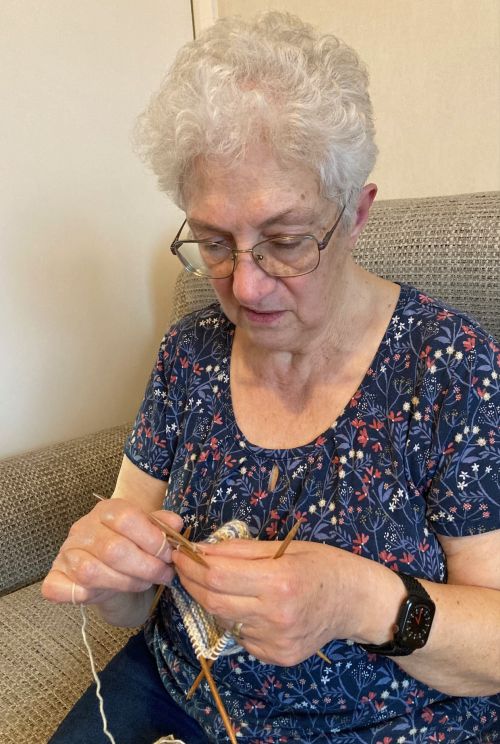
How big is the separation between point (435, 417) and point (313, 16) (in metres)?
1.21

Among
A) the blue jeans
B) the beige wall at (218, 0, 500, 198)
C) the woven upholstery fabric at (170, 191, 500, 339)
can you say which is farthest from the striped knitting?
the beige wall at (218, 0, 500, 198)

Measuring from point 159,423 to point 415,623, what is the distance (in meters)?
0.51

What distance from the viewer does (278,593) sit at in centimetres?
71

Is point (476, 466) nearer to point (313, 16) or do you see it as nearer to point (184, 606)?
point (184, 606)

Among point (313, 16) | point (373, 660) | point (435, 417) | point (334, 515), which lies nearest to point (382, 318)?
point (435, 417)

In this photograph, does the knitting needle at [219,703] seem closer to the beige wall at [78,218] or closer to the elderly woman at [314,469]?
the elderly woman at [314,469]

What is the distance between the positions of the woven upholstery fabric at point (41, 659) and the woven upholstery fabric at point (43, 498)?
7 centimetres

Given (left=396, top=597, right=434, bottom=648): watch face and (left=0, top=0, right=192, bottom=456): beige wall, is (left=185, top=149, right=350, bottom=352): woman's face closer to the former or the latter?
(left=396, top=597, right=434, bottom=648): watch face

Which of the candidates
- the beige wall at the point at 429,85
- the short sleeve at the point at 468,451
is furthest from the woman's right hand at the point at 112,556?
the beige wall at the point at 429,85

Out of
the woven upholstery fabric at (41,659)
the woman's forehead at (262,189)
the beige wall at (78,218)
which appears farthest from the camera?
the beige wall at (78,218)

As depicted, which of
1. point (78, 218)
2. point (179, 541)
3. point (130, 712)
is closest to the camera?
point (179, 541)

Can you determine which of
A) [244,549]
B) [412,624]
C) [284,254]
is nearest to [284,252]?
[284,254]

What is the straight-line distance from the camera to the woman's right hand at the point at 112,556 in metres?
0.84

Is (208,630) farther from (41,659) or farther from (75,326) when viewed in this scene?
(75,326)
